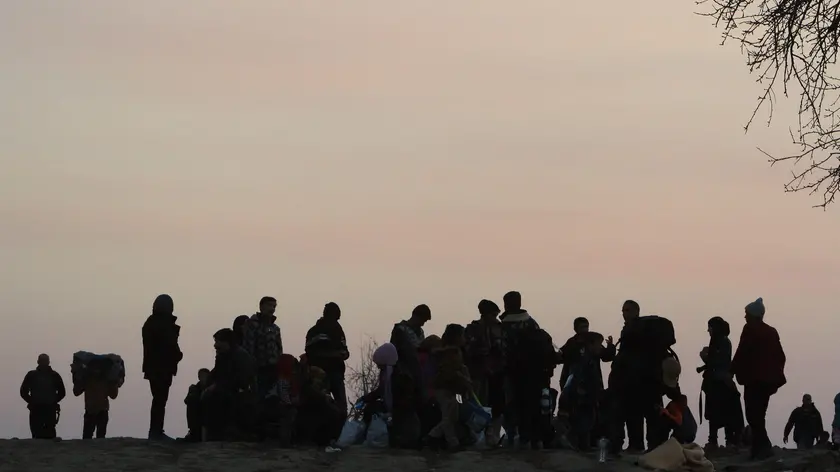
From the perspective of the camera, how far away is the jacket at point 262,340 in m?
21.2

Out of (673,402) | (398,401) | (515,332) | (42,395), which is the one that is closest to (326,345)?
(398,401)

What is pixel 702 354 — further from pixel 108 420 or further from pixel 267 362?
pixel 108 420

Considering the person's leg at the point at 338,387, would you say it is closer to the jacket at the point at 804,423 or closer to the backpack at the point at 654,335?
the backpack at the point at 654,335

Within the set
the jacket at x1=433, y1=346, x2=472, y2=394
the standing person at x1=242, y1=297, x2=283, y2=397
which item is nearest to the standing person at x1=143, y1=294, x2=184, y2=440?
the standing person at x1=242, y1=297, x2=283, y2=397

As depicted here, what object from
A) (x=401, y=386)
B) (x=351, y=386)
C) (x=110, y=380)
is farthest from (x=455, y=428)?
(x=351, y=386)

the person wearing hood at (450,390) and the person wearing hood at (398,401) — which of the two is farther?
the person wearing hood at (398,401)

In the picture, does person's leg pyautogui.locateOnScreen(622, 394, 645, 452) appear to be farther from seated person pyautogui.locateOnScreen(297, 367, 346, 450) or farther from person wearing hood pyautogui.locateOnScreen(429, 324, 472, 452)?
seated person pyautogui.locateOnScreen(297, 367, 346, 450)

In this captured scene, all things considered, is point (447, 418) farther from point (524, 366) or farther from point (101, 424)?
point (101, 424)

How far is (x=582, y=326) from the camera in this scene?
2198cm

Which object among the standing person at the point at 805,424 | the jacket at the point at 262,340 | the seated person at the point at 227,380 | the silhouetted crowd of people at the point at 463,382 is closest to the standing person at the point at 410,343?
the silhouetted crowd of people at the point at 463,382

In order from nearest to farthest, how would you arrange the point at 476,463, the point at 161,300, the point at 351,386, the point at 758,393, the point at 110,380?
1. the point at 476,463
2. the point at 758,393
3. the point at 161,300
4. the point at 110,380
5. the point at 351,386

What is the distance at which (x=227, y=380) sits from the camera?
819 inches

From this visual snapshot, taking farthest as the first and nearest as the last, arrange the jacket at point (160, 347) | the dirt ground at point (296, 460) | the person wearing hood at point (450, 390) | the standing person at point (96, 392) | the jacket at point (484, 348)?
the standing person at point (96, 392)
the jacket at point (484, 348)
the jacket at point (160, 347)
the person wearing hood at point (450, 390)
the dirt ground at point (296, 460)

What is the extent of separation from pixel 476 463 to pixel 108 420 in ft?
23.5
